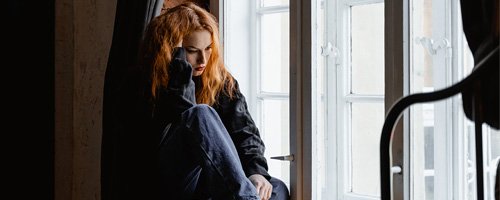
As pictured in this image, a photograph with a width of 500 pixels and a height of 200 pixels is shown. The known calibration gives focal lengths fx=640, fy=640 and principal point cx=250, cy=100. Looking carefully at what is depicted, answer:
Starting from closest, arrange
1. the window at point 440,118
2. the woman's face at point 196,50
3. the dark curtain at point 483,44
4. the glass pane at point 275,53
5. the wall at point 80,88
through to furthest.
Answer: the dark curtain at point 483,44 < the window at point 440,118 < the woman's face at point 196,50 < the glass pane at point 275,53 < the wall at point 80,88

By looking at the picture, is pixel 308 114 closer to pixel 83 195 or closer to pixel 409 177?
pixel 409 177

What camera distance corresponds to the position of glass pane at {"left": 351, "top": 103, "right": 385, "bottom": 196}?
6.66 feet

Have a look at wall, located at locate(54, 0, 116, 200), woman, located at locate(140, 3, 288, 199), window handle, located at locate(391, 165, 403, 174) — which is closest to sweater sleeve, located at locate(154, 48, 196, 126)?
woman, located at locate(140, 3, 288, 199)

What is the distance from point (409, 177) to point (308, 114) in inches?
17.0

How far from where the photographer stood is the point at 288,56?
2324 mm

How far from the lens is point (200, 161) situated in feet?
5.95

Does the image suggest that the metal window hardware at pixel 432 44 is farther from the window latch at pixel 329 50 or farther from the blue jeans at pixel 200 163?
the blue jeans at pixel 200 163

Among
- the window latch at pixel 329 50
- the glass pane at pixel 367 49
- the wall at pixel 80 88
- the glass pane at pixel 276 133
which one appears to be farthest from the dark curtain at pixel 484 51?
the wall at pixel 80 88

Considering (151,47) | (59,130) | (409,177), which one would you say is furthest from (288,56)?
(59,130)

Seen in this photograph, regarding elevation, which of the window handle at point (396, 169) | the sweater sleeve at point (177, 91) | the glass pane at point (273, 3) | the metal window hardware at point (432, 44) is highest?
the glass pane at point (273, 3)

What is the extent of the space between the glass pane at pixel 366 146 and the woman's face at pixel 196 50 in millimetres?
518

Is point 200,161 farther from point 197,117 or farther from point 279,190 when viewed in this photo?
point 279,190

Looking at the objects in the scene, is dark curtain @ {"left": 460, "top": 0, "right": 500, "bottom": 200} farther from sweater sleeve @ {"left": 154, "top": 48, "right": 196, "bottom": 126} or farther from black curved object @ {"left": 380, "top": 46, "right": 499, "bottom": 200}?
sweater sleeve @ {"left": 154, "top": 48, "right": 196, "bottom": 126}

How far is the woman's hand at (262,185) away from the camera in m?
2.03
